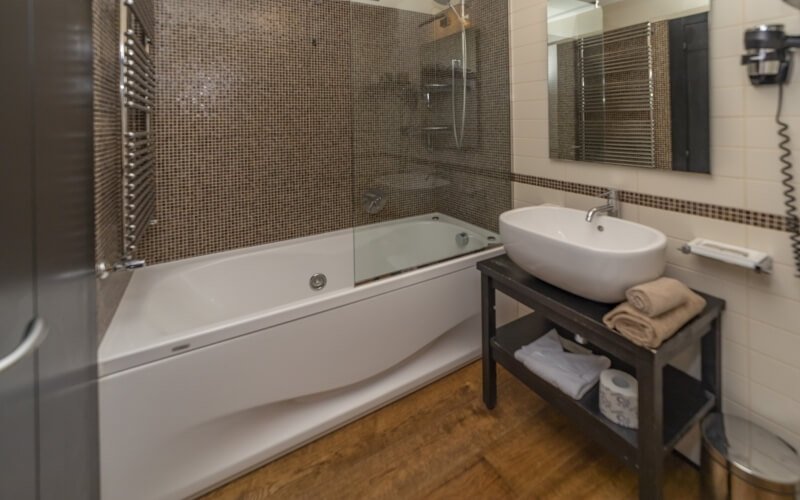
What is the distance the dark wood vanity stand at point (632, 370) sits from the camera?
125cm

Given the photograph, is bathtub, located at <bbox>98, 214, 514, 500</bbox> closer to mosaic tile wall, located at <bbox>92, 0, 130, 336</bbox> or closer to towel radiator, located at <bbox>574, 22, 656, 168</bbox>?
mosaic tile wall, located at <bbox>92, 0, 130, 336</bbox>

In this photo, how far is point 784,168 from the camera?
125 centimetres

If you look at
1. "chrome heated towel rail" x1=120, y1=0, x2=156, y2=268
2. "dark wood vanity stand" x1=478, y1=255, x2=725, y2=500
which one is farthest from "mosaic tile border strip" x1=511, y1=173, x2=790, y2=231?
"chrome heated towel rail" x1=120, y1=0, x2=156, y2=268

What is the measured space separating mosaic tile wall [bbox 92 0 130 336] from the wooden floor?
37.2 inches

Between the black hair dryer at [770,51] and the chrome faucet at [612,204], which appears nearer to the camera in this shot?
the black hair dryer at [770,51]

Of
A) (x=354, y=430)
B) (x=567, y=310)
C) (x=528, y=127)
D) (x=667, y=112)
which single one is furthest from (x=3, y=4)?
(x=528, y=127)

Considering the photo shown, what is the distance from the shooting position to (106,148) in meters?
1.48

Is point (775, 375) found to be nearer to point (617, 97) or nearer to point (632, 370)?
point (632, 370)

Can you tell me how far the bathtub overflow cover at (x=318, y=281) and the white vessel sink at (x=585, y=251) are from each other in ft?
4.24

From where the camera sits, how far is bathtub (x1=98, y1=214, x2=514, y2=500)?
139cm

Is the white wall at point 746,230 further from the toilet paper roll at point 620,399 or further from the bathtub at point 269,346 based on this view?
the bathtub at point 269,346

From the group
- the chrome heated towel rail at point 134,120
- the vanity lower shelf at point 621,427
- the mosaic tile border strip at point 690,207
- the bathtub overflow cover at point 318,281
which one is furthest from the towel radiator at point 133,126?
the mosaic tile border strip at point 690,207

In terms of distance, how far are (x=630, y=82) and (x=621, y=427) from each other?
1386mm

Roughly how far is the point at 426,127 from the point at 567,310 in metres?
1.54
